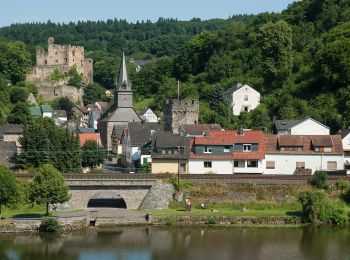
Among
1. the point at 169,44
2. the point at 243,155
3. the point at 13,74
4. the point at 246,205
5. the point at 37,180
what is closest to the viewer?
the point at 37,180

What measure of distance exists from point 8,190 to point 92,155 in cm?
1707

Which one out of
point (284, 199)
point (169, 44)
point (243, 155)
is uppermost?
point (169, 44)

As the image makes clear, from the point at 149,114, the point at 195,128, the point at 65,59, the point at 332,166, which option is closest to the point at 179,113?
the point at 195,128

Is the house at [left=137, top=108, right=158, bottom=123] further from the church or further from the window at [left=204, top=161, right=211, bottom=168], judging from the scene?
the window at [left=204, top=161, right=211, bottom=168]

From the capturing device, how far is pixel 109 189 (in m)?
51.0

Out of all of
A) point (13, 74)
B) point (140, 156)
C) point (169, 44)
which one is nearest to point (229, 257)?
point (140, 156)

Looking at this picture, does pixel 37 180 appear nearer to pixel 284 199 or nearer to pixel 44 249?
pixel 44 249

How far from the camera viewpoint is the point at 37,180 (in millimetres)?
47406

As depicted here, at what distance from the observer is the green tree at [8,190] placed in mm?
46259

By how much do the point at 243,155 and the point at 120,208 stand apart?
33.4 ft

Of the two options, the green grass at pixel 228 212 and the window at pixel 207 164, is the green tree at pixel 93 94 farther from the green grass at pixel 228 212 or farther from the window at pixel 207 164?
the green grass at pixel 228 212

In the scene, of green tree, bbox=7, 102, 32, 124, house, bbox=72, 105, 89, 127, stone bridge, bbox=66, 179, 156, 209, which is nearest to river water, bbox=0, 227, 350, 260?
stone bridge, bbox=66, 179, 156, 209

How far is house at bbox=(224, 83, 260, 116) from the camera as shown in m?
76.7

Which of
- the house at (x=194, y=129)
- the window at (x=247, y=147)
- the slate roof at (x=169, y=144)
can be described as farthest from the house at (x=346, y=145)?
the slate roof at (x=169, y=144)
